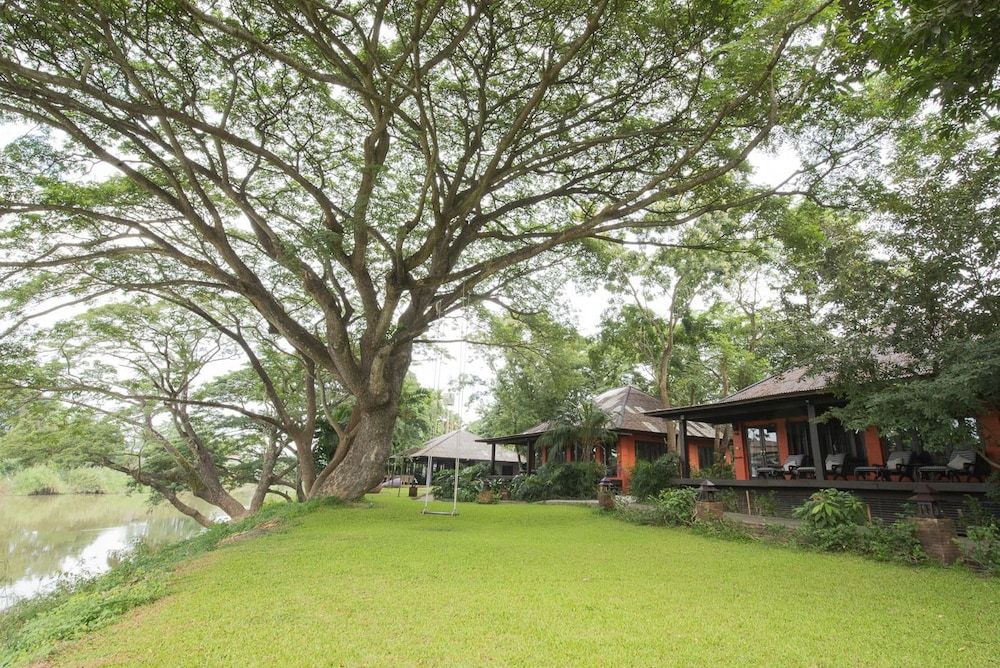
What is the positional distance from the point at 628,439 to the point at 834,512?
12.7 meters

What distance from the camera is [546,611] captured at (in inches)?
163

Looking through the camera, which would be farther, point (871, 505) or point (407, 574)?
point (871, 505)

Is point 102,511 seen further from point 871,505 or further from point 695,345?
point 871,505

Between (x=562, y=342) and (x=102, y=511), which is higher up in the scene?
(x=562, y=342)

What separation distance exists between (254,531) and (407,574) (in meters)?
5.14

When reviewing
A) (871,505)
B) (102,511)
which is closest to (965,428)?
(871,505)

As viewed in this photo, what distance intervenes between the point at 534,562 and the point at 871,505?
26.5 feet

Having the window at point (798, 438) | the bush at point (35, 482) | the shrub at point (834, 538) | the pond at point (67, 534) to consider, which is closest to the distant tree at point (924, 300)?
the shrub at point (834, 538)

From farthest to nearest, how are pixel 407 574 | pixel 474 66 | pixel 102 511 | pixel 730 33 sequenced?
pixel 102 511 → pixel 474 66 → pixel 730 33 → pixel 407 574

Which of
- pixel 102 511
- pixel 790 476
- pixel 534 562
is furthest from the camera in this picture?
pixel 102 511

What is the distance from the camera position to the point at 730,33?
23.7 ft

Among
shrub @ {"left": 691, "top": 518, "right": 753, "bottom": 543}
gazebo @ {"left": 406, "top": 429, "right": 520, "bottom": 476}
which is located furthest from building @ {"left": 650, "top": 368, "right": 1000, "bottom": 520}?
gazebo @ {"left": 406, "top": 429, "right": 520, "bottom": 476}

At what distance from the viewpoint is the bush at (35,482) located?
101ft

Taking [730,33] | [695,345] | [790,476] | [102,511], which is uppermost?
[730,33]
